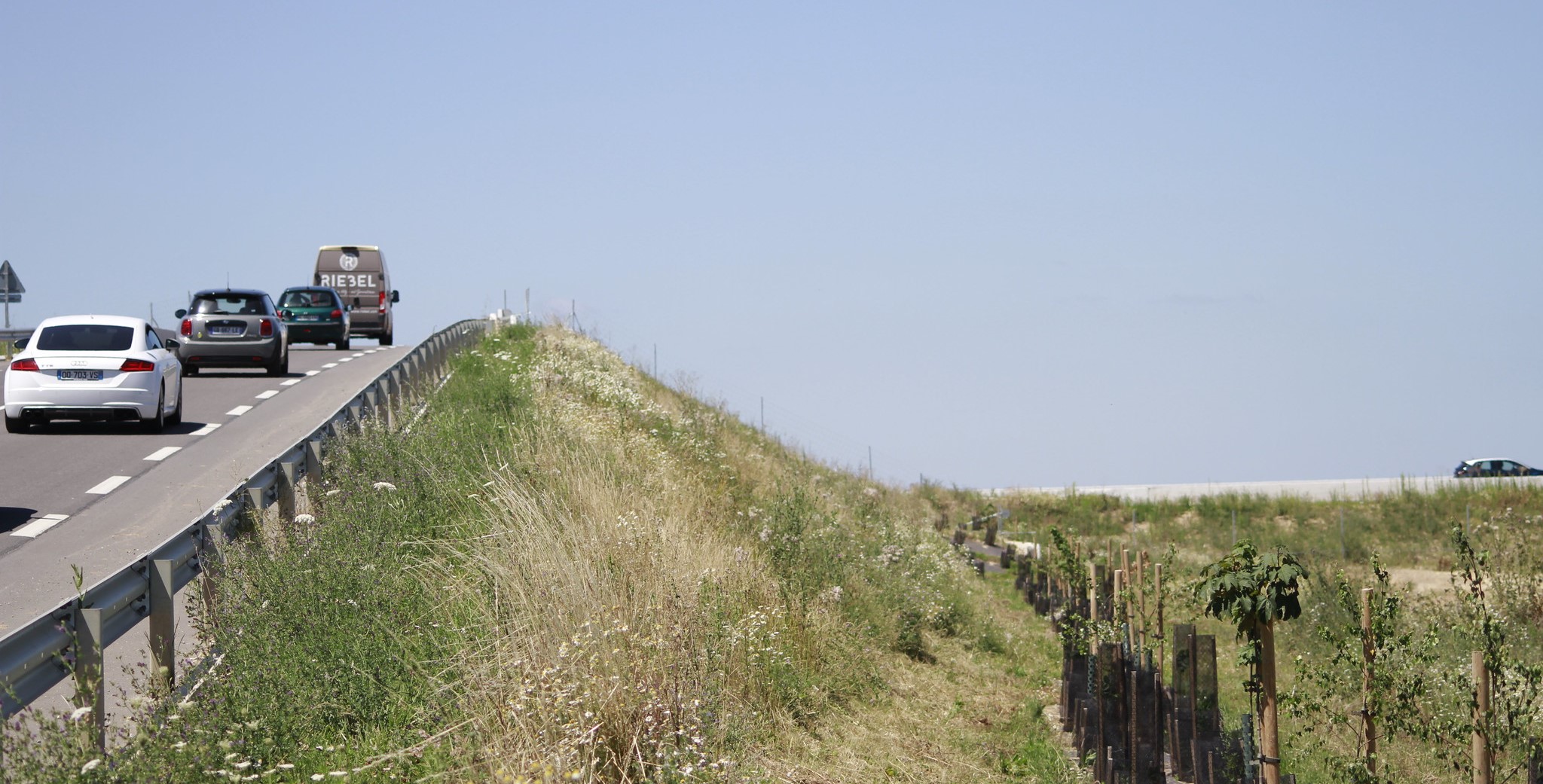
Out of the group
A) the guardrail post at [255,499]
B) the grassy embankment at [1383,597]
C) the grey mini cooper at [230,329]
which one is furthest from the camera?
the grey mini cooper at [230,329]

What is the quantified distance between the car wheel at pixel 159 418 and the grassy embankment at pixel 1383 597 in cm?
1165

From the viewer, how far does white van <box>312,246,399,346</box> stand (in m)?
39.2

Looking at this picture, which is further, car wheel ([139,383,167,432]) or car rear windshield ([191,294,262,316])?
car rear windshield ([191,294,262,316])

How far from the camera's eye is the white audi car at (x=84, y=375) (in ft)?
59.3

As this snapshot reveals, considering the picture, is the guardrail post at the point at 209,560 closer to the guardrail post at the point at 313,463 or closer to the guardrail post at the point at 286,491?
the guardrail post at the point at 286,491

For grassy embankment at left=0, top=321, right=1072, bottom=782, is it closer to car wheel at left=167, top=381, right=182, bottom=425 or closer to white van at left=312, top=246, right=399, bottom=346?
car wheel at left=167, top=381, right=182, bottom=425

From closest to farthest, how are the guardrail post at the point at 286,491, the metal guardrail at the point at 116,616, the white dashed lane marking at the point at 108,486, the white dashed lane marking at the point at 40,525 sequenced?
the metal guardrail at the point at 116,616 → the guardrail post at the point at 286,491 → the white dashed lane marking at the point at 40,525 → the white dashed lane marking at the point at 108,486

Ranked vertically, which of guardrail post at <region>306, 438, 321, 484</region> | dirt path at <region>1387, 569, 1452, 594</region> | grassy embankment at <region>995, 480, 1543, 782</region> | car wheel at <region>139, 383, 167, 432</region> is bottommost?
dirt path at <region>1387, 569, 1452, 594</region>

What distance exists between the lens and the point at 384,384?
16.6 m

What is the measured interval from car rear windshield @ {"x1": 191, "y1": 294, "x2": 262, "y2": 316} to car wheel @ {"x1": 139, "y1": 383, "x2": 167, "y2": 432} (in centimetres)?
702

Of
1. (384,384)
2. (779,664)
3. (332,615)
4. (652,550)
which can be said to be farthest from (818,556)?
(332,615)

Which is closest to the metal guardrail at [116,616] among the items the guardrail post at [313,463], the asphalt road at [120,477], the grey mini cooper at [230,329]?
the asphalt road at [120,477]

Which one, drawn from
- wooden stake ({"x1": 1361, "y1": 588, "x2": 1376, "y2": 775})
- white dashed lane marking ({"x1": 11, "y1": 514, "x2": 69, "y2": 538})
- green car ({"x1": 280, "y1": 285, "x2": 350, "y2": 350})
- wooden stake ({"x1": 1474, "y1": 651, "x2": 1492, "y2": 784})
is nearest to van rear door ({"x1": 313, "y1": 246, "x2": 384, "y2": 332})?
green car ({"x1": 280, "y1": 285, "x2": 350, "y2": 350})

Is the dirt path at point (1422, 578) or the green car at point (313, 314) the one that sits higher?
the green car at point (313, 314)
